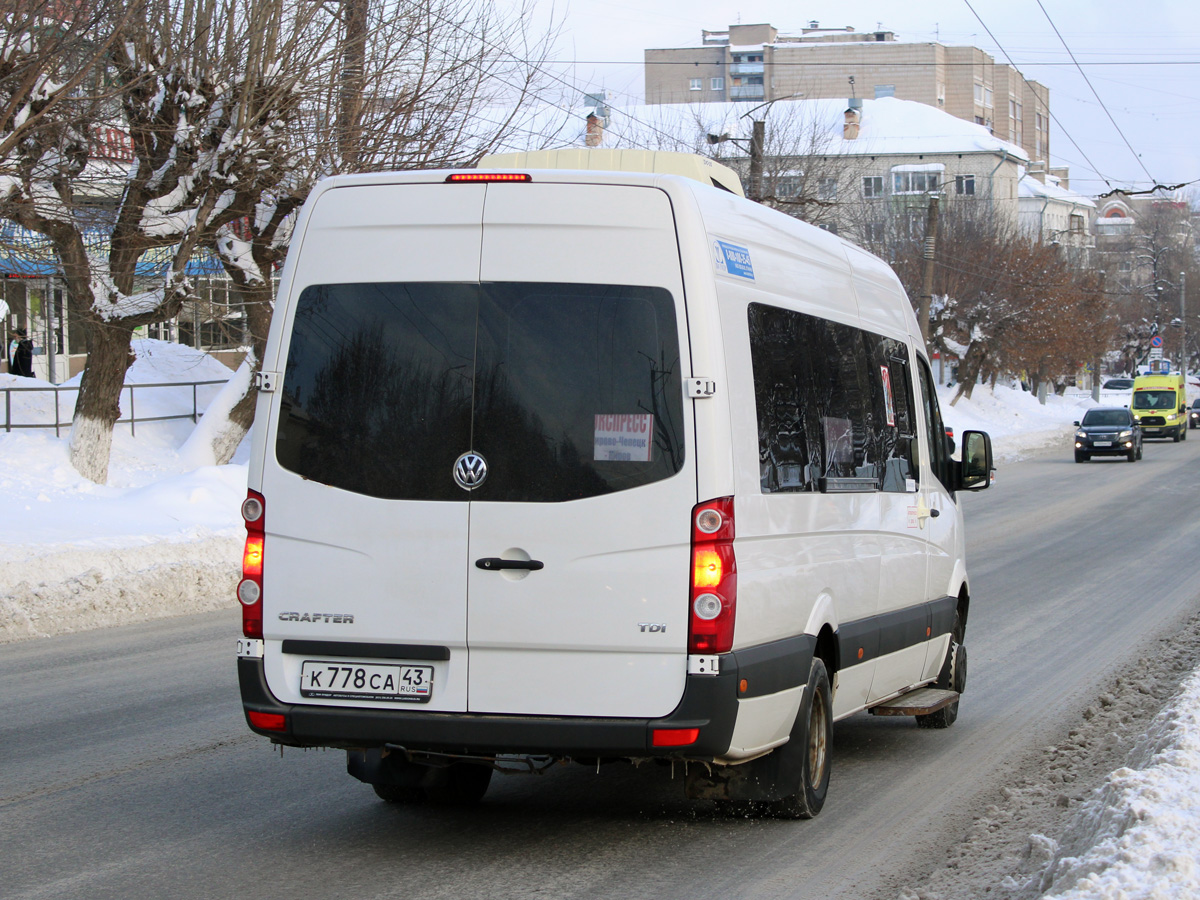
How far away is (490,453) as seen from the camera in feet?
16.9

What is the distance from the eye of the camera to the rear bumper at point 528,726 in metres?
4.95

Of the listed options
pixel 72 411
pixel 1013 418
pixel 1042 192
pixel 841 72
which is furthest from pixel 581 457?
pixel 841 72

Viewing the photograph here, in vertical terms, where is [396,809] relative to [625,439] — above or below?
below

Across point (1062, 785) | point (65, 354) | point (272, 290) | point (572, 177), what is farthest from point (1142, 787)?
point (65, 354)

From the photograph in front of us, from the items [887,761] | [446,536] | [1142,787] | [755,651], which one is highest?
[446,536]

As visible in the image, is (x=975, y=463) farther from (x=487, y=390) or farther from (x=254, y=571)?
(x=254, y=571)

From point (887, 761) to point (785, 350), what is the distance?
2.59 meters

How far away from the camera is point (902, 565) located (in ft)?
23.3

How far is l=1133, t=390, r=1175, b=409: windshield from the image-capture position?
5144 centimetres

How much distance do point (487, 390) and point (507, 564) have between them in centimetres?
65

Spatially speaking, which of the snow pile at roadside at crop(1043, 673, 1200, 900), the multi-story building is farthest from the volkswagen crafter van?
the multi-story building

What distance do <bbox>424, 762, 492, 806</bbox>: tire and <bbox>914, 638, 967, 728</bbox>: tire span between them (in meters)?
3.01

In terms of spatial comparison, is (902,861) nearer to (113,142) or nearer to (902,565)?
(902,565)

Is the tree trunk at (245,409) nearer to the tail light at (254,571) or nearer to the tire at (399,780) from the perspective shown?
the tire at (399,780)
